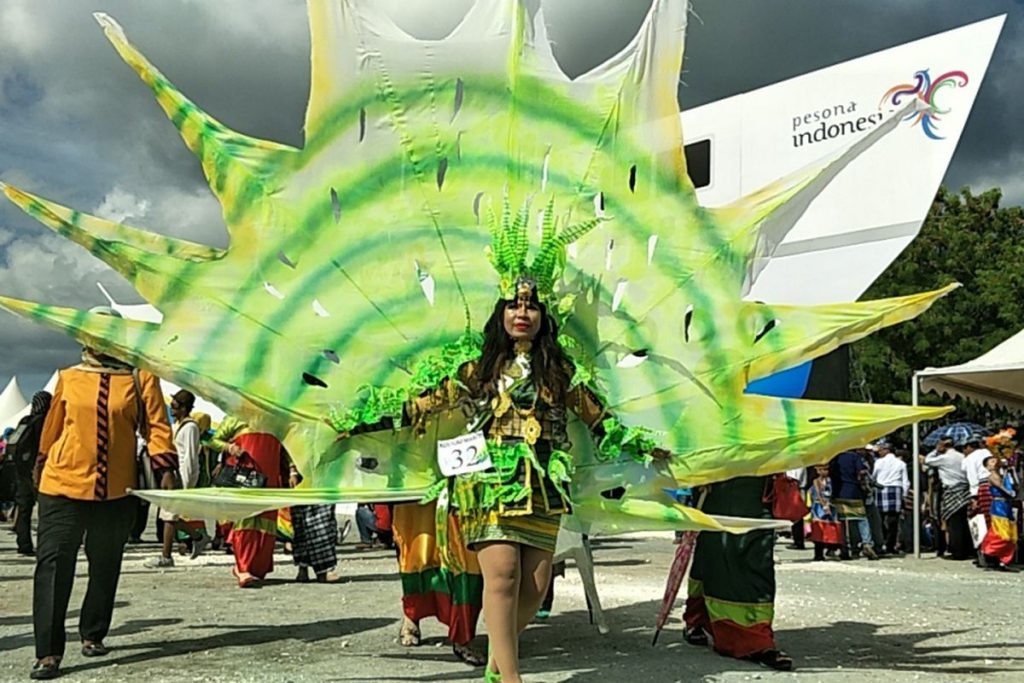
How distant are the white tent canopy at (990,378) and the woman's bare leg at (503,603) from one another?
8.97 metres

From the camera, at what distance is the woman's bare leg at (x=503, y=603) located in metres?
3.77

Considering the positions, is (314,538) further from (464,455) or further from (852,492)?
(852,492)

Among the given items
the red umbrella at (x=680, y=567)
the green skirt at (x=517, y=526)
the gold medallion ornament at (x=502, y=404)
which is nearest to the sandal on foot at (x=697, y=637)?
the red umbrella at (x=680, y=567)

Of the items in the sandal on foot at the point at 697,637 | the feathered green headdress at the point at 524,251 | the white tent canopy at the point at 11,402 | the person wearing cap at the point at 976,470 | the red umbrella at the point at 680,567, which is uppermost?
the white tent canopy at the point at 11,402

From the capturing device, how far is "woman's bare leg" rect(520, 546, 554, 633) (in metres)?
3.89

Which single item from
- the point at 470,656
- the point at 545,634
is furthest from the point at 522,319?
the point at 545,634

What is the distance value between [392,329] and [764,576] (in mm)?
2146

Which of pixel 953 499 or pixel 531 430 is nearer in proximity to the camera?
pixel 531 430

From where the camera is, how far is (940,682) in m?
→ 4.49

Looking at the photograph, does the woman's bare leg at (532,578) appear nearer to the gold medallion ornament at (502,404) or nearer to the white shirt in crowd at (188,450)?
the gold medallion ornament at (502,404)

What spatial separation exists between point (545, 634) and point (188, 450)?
4.82m

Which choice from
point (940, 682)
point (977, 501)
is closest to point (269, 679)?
point (940, 682)

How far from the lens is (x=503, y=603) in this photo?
3.79 m

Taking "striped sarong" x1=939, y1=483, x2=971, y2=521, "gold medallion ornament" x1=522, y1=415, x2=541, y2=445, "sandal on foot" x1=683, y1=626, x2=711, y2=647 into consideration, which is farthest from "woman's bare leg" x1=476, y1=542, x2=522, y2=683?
"striped sarong" x1=939, y1=483, x2=971, y2=521
